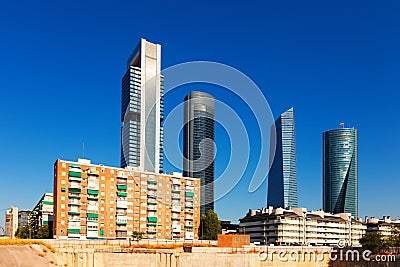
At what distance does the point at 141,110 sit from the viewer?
19462 centimetres

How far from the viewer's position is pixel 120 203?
90.6m

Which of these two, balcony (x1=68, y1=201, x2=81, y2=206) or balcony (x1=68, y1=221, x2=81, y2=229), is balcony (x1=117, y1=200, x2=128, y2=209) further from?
balcony (x1=68, y1=221, x2=81, y2=229)

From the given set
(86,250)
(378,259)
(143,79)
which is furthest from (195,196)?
(143,79)

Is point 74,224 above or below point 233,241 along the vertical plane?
above

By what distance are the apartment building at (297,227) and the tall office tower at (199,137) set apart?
15.1 metres

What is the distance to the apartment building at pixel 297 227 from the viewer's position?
126 m

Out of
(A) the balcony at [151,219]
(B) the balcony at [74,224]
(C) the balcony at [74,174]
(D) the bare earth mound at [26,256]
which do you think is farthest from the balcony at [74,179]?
(D) the bare earth mound at [26,256]

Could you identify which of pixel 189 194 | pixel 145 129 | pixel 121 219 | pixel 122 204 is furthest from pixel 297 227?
pixel 145 129

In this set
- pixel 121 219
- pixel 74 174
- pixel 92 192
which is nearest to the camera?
pixel 74 174

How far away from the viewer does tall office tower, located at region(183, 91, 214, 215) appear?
6800 cm

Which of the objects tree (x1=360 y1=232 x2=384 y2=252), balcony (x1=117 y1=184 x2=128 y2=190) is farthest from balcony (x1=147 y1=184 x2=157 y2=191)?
tree (x1=360 y1=232 x2=384 y2=252)

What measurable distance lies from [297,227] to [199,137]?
3703 centimetres

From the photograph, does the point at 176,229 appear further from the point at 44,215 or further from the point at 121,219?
the point at 44,215

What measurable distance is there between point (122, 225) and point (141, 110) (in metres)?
107
